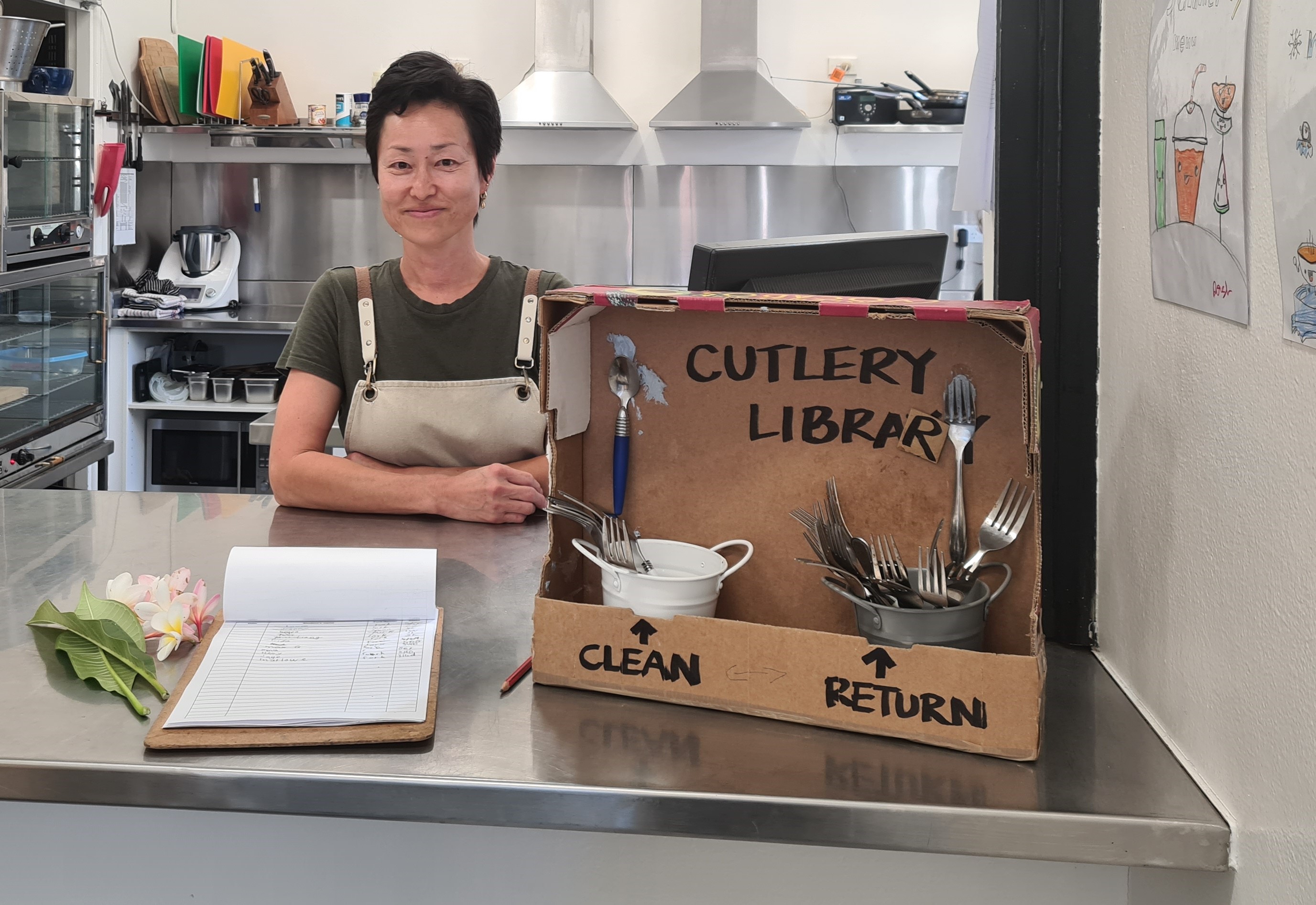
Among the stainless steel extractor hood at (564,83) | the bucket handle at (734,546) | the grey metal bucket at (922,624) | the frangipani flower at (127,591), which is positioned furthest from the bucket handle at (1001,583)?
the stainless steel extractor hood at (564,83)

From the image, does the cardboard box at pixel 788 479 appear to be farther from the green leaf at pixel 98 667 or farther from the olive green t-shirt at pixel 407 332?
the olive green t-shirt at pixel 407 332

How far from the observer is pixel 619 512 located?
1155 mm

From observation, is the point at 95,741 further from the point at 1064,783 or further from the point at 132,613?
the point at 1064,783

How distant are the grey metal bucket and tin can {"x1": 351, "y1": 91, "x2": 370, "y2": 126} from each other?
161 inches

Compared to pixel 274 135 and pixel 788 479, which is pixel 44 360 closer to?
pixel 274 135

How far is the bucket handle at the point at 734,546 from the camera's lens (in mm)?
1049

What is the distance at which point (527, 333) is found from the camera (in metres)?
2.08

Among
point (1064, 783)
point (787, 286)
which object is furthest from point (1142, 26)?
point (1064, 783)

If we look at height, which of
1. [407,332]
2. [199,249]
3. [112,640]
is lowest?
[112,640]

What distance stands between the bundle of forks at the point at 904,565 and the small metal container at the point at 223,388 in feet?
12.3

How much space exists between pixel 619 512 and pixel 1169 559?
19.7 inches

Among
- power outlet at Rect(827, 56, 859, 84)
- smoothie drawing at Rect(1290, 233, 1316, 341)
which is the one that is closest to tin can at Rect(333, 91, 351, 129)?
power outlet at Rect(827, 56, 859, 84)

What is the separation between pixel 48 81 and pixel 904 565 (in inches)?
151

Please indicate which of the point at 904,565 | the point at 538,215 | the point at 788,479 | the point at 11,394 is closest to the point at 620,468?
the point at 788,479
